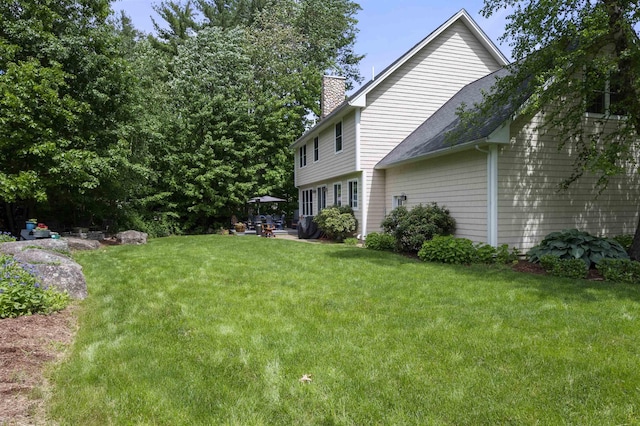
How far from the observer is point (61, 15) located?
13.5 meters

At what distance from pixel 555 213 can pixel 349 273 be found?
19.1ft

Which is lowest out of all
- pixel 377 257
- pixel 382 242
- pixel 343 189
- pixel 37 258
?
pixel 377 257

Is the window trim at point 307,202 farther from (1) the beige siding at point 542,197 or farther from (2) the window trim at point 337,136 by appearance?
(1) the beige siding at point 542,197

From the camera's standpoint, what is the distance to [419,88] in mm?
14375

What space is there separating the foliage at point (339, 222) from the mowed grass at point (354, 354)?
7657 millimetres

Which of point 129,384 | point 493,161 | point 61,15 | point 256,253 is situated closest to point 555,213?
point 493,161

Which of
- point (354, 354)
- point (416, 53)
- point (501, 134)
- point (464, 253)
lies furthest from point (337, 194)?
point (354, 354)

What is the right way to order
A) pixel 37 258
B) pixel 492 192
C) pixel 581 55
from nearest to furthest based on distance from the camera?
pixel 37 258
pixel 581 55
pixel 492 192

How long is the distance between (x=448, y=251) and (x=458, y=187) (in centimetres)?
222

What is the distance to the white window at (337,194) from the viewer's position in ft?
54.5

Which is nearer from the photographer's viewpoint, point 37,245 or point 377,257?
point 37,245

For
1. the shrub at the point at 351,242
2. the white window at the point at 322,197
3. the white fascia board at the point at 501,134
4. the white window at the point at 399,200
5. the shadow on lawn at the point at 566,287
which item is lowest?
the shadow on lawn at the point at 566,287

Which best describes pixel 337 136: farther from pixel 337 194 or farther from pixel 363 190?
pixel 363 190

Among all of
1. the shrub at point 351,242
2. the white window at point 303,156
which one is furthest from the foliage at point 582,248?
the white window at point 303,156
